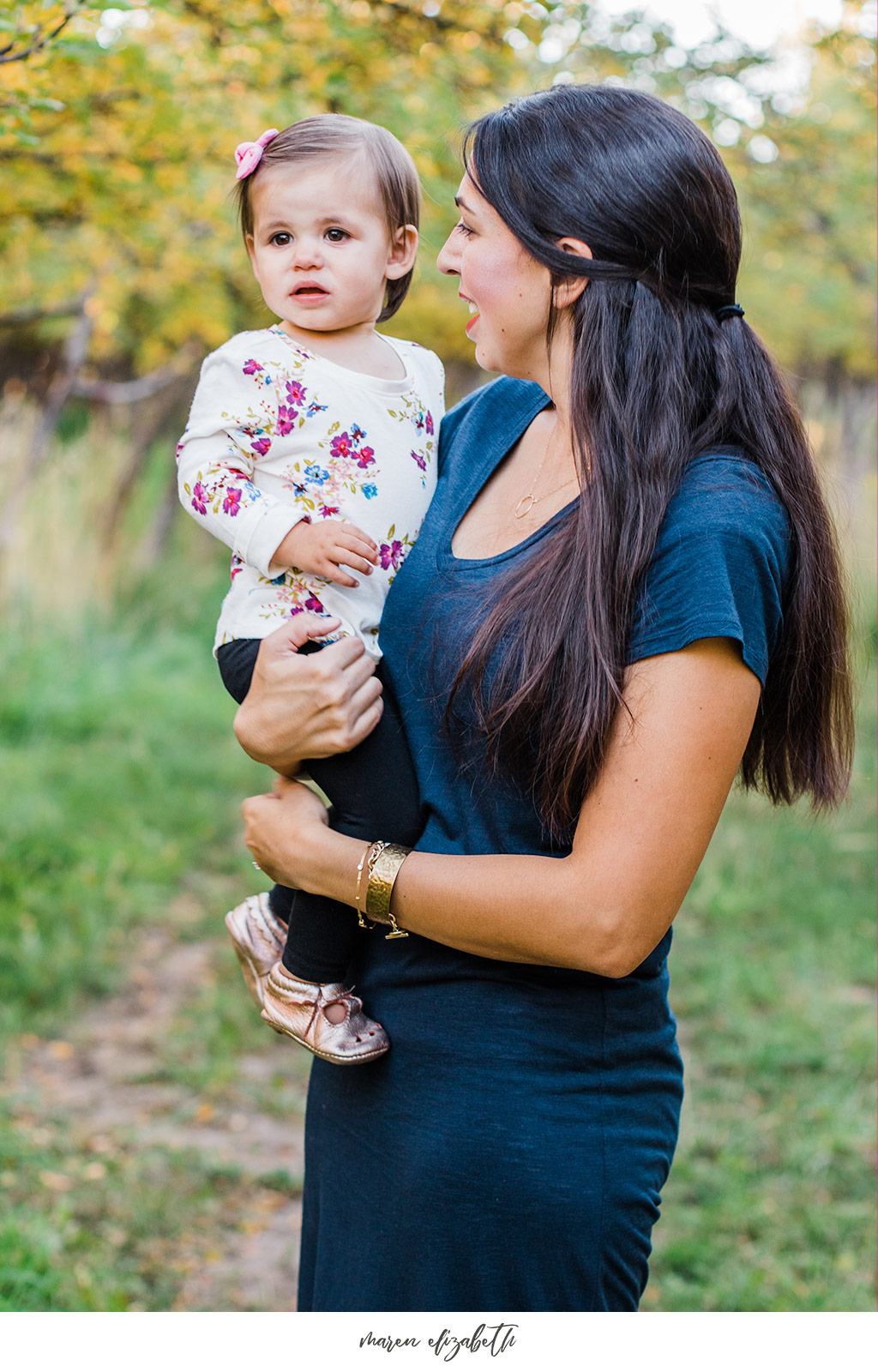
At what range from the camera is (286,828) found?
145 centimetres

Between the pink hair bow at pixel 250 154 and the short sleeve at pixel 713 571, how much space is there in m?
0.72

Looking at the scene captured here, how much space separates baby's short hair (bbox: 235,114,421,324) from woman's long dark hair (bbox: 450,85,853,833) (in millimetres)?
209

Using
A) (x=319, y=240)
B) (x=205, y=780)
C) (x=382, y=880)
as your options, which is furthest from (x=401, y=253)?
(x=205, y=780)

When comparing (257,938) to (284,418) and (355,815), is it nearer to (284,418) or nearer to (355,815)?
(355,815)

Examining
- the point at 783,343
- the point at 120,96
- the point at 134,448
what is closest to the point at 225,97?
the point at 120,96

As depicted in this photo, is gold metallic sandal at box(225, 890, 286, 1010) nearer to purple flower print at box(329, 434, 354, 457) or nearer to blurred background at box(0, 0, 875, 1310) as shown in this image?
purple flower print at box(329, 434, 354, 457)

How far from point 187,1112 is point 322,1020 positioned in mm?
1984

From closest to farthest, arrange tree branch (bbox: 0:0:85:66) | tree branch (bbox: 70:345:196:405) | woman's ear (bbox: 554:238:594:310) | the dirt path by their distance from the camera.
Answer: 1. woman's ear (bbox: 554:238:594:310)
2. tree branch (bbox: 0:0:85:66)
3. the dirt path
4. tree branch (bbox: 70:345:196:405)

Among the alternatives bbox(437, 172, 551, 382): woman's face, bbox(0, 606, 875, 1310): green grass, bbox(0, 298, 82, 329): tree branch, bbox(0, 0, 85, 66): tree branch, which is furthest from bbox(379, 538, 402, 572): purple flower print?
bbox(0, 298, 82, 329): tree branch

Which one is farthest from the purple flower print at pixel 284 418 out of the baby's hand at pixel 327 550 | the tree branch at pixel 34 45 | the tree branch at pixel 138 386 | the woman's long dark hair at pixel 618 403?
the tree branch at pixel 138 386

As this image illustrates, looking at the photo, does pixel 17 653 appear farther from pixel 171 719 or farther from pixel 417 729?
pixel 417 729

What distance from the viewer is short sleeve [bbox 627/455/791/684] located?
118 cm

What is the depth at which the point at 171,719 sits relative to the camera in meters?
5.54

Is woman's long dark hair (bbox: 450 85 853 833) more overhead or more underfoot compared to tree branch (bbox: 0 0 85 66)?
more underfoot
